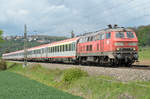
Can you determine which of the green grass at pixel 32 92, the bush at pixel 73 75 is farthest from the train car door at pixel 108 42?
the green grass at pixel 32 92

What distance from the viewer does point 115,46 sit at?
22250 millimetres

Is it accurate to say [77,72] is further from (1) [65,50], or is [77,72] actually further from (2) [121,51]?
(1) [65,50]

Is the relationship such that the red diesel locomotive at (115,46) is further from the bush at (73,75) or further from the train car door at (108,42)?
the bush at (73,75)

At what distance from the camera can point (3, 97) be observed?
14477 millimetres

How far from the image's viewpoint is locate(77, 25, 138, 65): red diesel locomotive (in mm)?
22156

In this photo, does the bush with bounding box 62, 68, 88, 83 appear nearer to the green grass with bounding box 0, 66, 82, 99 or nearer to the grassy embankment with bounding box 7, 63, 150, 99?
the grassy embankment with bounding box 7, 63, 150, 99

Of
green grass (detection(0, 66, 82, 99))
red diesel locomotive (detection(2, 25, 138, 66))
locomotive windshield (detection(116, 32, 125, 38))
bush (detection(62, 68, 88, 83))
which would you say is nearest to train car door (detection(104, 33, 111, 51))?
red diesel locomotive (detection(2, 25, 138, 66))

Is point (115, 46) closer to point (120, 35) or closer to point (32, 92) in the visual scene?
point (120, 35)

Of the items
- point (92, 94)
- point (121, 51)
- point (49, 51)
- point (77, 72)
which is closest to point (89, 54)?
point (121, 51)

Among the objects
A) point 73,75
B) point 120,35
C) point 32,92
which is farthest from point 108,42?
point 32,92

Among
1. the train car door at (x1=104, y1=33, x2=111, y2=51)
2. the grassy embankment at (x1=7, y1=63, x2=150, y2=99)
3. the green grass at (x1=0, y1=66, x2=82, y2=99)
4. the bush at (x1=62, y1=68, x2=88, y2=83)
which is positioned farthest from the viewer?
the train car door at (x1=104, y1=33, x2=111, y2=51)

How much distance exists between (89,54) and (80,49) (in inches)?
139

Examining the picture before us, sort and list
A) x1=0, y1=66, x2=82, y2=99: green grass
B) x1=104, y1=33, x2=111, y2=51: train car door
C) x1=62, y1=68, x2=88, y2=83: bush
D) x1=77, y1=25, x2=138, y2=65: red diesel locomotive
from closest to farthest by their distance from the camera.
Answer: x1=0, y1=66, x2=82, y2=99: green grass < x1=62, y1=68, x2=88, y2=83: bush < x1=77, y1=25, x2=138, y2=65: red diesel locomotive < x1=104, y1=33, x2=111, y2=51: train car door

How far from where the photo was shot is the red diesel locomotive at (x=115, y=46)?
72.7 feet
